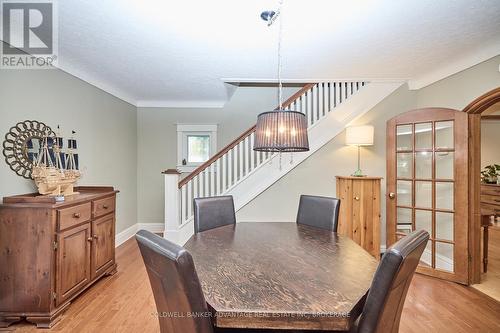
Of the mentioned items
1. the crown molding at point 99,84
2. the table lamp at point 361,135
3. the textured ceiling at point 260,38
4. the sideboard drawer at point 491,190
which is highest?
the textured ceiling at point 260,38

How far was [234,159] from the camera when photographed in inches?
143

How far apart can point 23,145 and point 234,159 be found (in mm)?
2286

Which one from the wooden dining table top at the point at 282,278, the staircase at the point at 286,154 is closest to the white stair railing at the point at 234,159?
the staircase at the point at 286,154

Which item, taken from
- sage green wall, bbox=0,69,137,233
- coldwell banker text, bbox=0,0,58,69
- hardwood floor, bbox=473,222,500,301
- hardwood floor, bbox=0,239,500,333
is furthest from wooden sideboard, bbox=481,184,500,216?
coldwell banker text, bbox=0,0,58,69

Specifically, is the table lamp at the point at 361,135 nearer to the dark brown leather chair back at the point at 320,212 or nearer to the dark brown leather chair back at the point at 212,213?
the dark brown leather chair back at the point at 320,212

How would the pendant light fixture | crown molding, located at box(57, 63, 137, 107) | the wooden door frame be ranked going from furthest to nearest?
crown molding, located at box(57, 63, 137, 107) < the wooden door frame < the pendant light fixture

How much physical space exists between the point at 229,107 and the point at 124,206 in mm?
2551

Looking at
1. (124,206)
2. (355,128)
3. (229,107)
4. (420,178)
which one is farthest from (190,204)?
(420,178)

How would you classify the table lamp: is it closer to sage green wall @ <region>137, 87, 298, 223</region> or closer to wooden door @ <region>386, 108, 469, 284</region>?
wooden door @ <region>386, 108, 469, 284</region>

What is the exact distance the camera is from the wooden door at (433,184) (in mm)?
2791

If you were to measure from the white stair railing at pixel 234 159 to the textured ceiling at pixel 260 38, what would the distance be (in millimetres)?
215

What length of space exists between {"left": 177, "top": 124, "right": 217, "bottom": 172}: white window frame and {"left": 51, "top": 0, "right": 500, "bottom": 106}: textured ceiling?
4.17 ft

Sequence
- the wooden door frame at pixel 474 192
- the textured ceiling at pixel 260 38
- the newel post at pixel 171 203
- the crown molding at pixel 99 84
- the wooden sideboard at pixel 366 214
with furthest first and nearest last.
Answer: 1. the newel post at pixel 171 203
2. the wooden sideboard at pixel 366 214
3. the crown molding at pixel 99 84
4. the wooden door frame at pixel 474 192
5. the textured ceiling at pixel 260 38

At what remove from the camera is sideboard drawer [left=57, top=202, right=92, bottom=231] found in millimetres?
→ 2089
